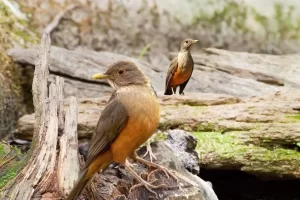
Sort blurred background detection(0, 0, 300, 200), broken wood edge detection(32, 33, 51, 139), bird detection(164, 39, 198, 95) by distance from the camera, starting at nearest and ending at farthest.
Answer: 1. broken wood edge detection(32, 33, 51, 139)
2. bird detection(164, 39, 198, 95)
3. blurred background detection(0, 0, 300, 200)

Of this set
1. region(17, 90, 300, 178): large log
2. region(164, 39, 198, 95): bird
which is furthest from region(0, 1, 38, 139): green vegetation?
region(164, 39, 198, 95): bird

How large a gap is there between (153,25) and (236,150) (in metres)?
4.15

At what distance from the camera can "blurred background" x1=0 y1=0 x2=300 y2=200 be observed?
956 cm

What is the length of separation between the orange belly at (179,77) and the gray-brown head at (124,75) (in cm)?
295

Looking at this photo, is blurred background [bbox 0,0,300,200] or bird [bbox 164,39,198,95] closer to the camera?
bird [bbox 164,39,198,95]

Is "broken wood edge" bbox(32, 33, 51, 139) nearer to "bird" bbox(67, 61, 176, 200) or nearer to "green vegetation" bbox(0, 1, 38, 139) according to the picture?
"bird" bbox(67, 61, 176, 200)

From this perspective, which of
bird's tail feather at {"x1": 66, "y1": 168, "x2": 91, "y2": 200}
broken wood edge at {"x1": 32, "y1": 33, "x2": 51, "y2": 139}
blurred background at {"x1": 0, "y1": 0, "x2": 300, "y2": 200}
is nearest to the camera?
bird's tail feather at {"x1": 66, "y1": 168, "x2": 91, "y2": 200}

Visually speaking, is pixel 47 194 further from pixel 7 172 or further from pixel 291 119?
pixel 291 119

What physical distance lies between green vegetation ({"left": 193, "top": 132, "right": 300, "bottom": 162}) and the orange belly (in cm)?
95

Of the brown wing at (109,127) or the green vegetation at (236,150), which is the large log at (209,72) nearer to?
the green vegetation at (236,150)

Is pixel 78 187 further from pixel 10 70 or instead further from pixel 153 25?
pixel 153 25

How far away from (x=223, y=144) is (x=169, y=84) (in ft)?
3.81

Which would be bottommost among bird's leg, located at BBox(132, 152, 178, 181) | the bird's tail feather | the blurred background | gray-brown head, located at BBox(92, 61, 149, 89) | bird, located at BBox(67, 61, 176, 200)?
the bird's tail feather

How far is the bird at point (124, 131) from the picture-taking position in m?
4.07
